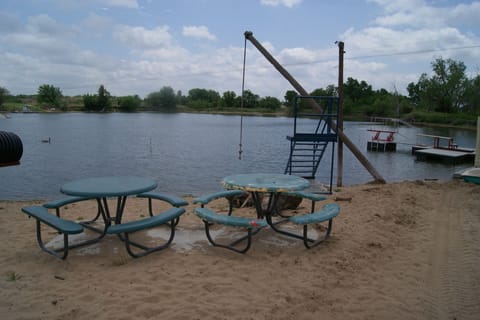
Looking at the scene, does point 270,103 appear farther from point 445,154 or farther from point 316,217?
point 316,217

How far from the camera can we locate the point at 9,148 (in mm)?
3838

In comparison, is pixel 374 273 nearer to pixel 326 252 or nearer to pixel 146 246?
pixel 326 252

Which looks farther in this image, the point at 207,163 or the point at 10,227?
the point at 207,163

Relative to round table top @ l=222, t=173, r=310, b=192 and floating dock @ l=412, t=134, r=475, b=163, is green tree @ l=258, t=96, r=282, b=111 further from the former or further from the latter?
round table top @ l=222, t=173, r=310, b=192

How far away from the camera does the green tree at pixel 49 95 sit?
11856 cm

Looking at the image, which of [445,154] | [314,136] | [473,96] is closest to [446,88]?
[473,96]

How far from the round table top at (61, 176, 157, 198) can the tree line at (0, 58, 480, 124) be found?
258 ft

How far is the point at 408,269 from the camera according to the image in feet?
14.7

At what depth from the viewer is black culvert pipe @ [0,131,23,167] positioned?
380 centimetres

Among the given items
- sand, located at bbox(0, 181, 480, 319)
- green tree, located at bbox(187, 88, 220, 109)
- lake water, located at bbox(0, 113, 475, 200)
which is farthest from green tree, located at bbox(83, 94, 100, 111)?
sand, located at bbox(0, 181, 480, 319)

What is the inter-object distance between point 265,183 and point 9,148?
297 centimetres

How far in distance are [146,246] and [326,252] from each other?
2346 millimetres

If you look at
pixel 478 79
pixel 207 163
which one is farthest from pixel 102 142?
pixel 478 79

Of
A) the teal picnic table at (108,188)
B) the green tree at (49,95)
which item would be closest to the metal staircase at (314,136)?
the teal picnic table at (108,188)
